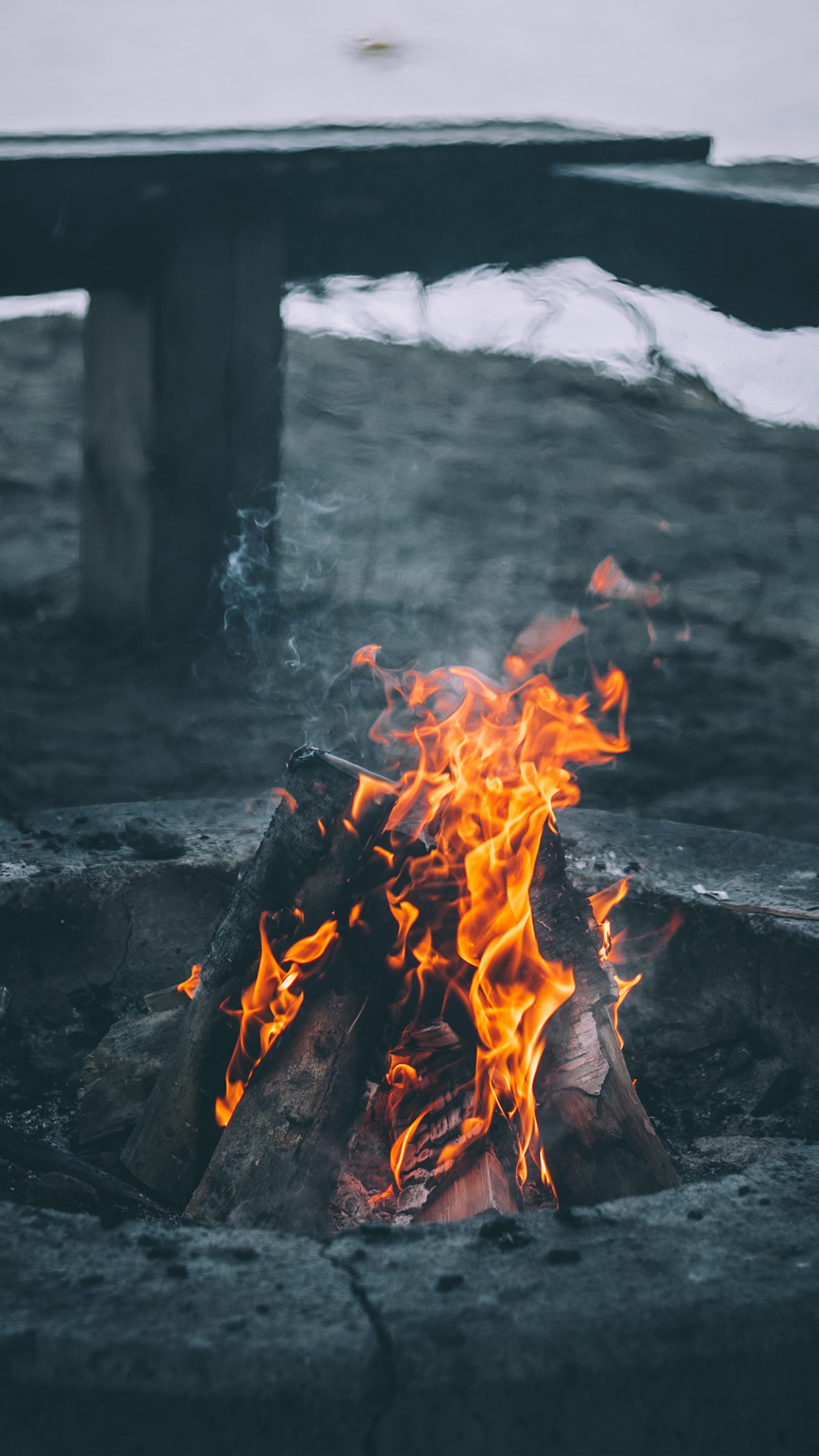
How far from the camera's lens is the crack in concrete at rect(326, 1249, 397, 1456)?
3.03 feet

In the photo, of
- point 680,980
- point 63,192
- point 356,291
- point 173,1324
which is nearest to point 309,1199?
point 173,1324

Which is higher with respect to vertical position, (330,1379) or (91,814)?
(91,814)

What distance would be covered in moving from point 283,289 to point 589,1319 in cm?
311

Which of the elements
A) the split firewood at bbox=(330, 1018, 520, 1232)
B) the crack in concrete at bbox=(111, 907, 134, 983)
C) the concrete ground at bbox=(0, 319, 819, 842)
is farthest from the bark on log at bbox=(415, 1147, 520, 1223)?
the concrete ground at bbox=(0, 319, 819, 842)

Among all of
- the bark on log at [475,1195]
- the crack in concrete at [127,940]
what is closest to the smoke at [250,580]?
the crack in concrete at [127,940]

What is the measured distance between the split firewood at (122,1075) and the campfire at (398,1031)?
9cm

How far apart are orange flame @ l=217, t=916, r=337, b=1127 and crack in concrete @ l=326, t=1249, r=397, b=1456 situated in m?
0.61

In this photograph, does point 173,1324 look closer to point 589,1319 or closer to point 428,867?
point 589,1319

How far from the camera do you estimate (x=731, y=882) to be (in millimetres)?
2205

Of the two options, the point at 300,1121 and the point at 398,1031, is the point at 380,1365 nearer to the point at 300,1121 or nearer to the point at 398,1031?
the point at 300,1121

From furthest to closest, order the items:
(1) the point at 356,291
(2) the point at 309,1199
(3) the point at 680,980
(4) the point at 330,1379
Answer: (1) the point at 356,291 < (3) the point at 680,980 < (2) the point at 309,1199 < (4) the point at 330,1379

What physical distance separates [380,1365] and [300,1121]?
615 millimetres

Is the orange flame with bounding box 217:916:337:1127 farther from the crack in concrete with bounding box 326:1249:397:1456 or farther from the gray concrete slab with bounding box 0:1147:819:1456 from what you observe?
the crack in concrete with bounding box 326:1249:397:1456

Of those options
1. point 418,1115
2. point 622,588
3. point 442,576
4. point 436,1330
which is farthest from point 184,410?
point 436,1330
